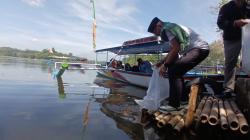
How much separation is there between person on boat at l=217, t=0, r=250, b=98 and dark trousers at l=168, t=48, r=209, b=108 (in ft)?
2.08

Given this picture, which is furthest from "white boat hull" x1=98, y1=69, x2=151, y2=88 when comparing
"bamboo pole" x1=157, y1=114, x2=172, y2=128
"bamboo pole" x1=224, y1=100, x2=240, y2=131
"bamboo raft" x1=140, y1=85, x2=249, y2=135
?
"bamboo pole" x1=224, y1=100, x2=240, y2=131

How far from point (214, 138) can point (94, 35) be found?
22648 mm

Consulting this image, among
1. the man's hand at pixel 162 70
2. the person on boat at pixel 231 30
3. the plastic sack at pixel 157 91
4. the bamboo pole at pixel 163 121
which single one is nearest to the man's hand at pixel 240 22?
the person on boat at pixel 231 30

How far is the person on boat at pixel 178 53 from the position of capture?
4.25m

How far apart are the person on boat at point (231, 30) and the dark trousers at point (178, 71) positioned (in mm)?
634

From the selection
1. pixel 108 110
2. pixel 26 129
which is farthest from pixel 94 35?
pixel 26 129

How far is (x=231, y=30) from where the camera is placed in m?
4.64

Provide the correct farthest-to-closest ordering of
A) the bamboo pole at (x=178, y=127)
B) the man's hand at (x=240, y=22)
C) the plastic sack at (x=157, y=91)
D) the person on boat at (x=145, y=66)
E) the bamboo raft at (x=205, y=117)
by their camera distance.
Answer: the person on boat at (x=145, y=66) < the plastic sack at (x=157, y=91) < the man's hand at (x=240, y=22) < the bamboo pole at (x=178, y=127) < the bamboo raft at (x=205, y=117)

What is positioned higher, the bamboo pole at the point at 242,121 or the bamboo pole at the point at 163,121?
the bamboo pole at the point at 242,121

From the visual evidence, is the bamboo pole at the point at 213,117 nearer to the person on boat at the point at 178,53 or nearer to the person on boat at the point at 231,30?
the person on boat at the point at 178,53

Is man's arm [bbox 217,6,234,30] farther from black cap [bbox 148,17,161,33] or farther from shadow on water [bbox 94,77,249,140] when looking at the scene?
shadow on water [bbox 94,77,249,140]

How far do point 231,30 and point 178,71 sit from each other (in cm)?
117

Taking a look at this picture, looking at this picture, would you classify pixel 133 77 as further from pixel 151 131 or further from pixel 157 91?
pixel 151 131

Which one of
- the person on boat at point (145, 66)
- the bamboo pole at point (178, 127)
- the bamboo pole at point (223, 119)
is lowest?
the bamboo pole at point (178, 127)
